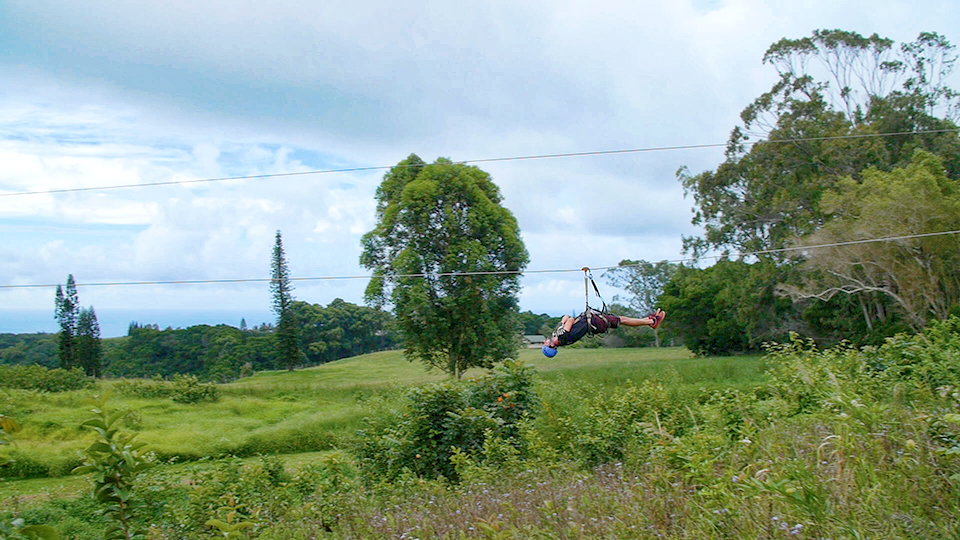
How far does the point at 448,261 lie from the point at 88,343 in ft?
52.8

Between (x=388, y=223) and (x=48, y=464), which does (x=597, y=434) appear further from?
(x=388, y=223)

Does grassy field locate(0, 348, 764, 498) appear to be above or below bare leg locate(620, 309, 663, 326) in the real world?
below

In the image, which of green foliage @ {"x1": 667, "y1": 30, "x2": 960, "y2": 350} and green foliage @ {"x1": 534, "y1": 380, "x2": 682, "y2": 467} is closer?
green foliage @ {"x1": 534, "y1": 380, "x2": 682, "y2": 467}

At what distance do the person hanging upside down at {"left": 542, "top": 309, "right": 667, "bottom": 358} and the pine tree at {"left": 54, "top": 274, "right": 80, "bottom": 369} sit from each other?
80.4ft

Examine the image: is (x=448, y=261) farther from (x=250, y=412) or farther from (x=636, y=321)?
(x=636, y=321)

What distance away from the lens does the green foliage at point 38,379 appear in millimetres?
18312

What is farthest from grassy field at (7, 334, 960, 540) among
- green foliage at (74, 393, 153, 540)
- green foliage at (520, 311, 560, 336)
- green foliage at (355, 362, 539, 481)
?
green foliage at (520, 311, 560, 336)

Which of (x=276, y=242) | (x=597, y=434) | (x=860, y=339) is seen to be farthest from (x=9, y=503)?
(x=860, y=339)

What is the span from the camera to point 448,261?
20016 millimetres

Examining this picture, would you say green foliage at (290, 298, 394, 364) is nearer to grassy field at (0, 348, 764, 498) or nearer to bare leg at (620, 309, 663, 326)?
grassy field at (0, 348, 764, 498)

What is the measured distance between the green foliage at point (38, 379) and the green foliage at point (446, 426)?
43.7ft

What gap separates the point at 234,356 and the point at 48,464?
15379 mm

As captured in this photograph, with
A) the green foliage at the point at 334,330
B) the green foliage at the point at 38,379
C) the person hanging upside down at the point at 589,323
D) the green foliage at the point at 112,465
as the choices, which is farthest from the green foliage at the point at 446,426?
the green foliage at the point at 334,330

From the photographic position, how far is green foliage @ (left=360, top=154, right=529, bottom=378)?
20688mm
